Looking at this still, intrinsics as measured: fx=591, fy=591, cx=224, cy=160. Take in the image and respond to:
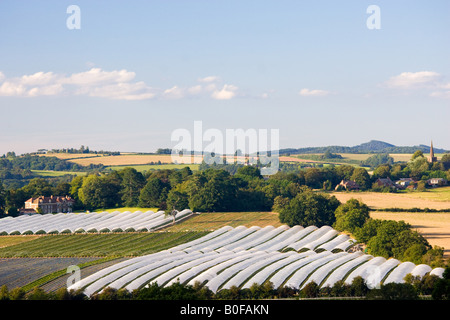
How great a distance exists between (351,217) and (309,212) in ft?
29.8

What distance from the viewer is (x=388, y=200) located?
11938 centimetres

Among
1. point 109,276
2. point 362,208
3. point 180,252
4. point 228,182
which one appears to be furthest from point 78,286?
point 228,182

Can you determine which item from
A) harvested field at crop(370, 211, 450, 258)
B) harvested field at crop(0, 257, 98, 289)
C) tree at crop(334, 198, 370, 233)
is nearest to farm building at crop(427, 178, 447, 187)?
harvested field at crop(370, 211, 450, 258)

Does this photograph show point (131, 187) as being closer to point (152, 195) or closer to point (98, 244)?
point (152, 195)

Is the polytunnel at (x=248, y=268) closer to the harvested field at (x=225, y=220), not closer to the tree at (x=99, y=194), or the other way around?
the harvested field at (x=225, y=220)

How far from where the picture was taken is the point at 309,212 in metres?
88.4

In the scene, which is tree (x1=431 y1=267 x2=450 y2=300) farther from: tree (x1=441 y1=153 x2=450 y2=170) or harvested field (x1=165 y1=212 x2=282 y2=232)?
tree (x1=441 y1=153 x2=450 y2=170)

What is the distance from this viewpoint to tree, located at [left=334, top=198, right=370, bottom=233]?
80.1 m

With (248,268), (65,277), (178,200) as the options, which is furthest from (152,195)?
(248,268)

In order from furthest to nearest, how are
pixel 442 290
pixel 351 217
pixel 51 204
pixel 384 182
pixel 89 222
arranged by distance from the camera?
pixel 384 182 → pixel 51 204 → pixel 89 222 → pixel 351 217 → pixel 442 290

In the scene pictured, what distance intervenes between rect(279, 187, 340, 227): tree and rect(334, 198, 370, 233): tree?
2.28 metres

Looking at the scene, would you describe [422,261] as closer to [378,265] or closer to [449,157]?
[378,265]
